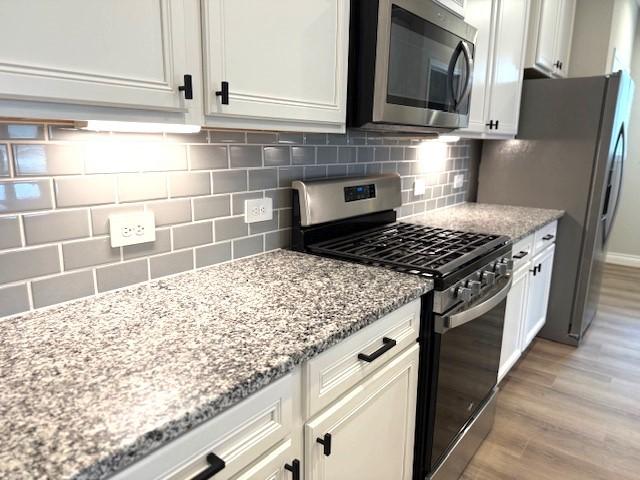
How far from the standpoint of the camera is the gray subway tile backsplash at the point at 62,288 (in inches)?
41.8

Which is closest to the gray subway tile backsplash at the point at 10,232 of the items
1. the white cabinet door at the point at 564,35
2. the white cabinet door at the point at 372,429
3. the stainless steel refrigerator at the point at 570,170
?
the white cabinet door at the point at 372,429

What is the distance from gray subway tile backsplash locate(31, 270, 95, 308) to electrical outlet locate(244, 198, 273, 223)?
0.54 metres

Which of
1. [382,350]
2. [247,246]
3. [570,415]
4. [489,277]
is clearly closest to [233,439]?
[382,350]

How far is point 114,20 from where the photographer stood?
0.83m

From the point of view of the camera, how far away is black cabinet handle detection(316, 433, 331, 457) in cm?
102

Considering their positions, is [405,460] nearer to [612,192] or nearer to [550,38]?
[612,192]

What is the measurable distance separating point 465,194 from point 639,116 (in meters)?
2.79

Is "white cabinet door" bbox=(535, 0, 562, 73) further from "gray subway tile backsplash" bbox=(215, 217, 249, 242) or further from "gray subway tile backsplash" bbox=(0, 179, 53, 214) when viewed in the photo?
"gray subway tile backsplash" bbox=(0, 179, 53, 214)

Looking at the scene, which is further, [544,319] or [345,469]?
[544,319]

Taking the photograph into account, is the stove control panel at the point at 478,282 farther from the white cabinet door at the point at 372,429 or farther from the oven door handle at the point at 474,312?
the white cabinet door at the point at 372,429

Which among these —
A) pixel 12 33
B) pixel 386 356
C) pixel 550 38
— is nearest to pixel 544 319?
pixel 550 38

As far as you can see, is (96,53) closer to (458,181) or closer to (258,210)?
(258,210)

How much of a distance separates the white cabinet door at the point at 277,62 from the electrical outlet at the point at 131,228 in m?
0.37

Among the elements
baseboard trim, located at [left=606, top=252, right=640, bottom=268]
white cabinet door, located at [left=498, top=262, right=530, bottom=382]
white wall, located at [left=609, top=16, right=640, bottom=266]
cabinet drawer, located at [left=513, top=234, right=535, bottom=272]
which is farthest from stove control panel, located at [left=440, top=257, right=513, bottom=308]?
baseboard trim, located at [left=606, top=252, right=640, bottom=268]
